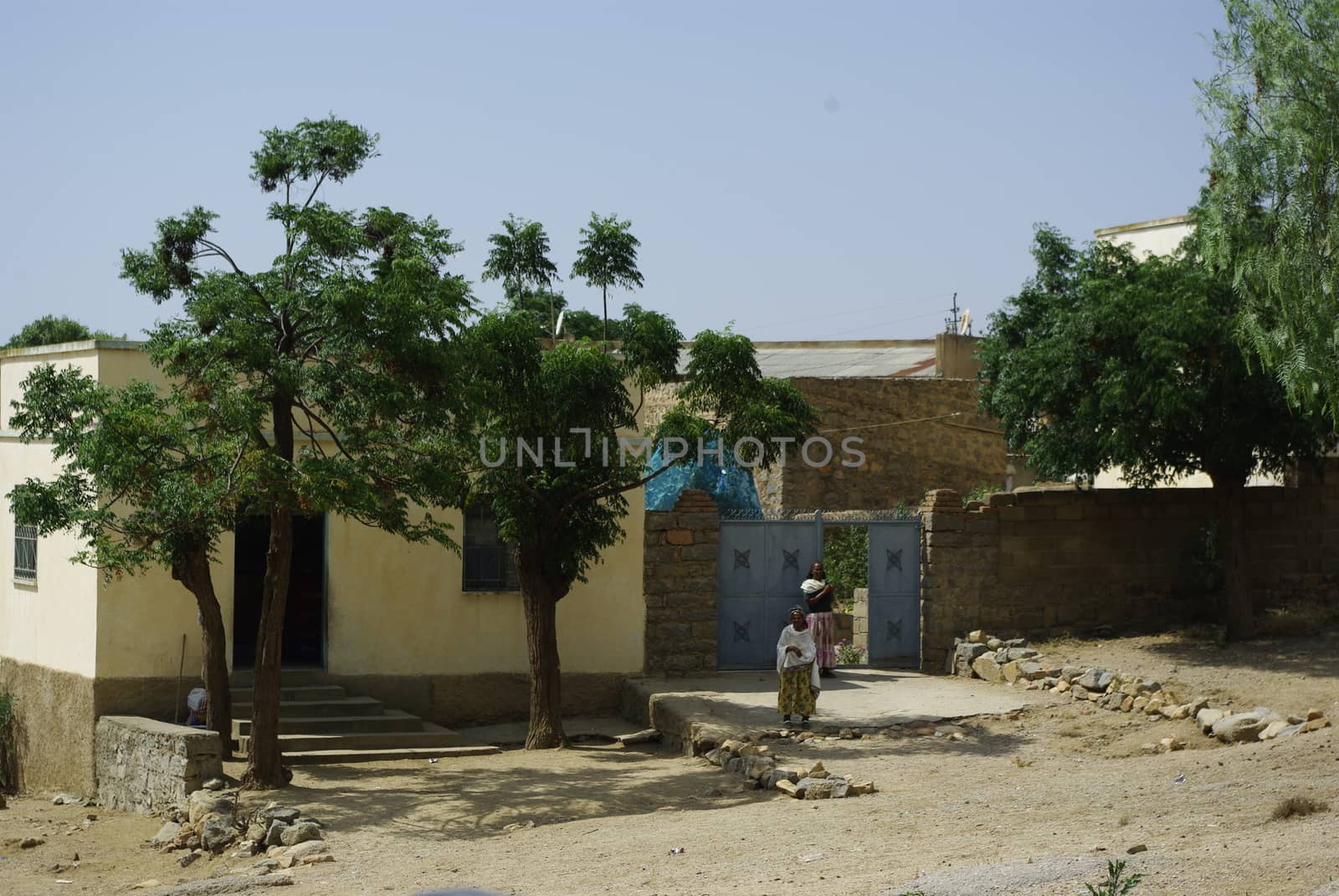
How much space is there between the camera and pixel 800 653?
46.1 feet

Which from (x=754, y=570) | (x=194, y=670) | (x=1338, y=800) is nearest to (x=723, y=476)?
(x=754, y=570)

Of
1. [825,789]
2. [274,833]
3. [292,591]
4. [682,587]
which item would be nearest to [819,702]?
[682,587]

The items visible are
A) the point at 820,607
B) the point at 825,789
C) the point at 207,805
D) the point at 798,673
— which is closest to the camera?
the point at 825,789

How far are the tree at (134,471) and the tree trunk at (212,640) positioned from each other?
8 centimetres

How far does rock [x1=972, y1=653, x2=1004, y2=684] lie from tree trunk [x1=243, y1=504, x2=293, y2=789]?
812 cm

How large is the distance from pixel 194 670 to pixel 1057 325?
34.5 ft

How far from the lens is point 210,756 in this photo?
40.9 ft

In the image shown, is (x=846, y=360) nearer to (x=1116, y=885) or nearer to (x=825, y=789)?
(x=825, y=789)

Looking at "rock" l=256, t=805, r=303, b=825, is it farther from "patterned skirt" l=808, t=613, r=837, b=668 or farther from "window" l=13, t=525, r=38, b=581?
"patterned skirt" l=808, t=613, r=837, b=668

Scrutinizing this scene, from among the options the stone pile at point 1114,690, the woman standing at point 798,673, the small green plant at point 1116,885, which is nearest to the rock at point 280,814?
the woman standing at point 798,673

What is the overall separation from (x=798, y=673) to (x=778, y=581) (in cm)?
324

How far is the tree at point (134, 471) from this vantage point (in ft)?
39.0

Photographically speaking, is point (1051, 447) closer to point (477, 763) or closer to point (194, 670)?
point (477, 763)

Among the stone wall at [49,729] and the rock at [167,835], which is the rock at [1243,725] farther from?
the stone wall at [49,729]
